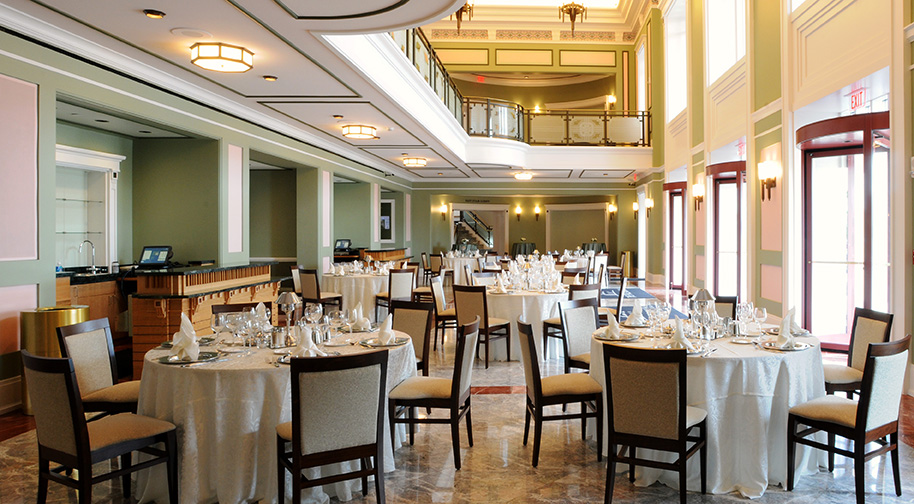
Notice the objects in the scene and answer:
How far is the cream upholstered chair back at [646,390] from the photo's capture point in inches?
115

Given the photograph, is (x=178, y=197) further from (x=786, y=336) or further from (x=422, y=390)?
(x=786, y=336)

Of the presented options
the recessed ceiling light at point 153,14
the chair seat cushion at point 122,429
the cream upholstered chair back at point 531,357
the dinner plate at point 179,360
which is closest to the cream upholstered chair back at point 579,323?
the cream upholstered chair back at point 531,357

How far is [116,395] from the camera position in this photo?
11.7ft

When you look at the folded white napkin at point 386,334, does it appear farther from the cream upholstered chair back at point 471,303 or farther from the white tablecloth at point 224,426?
the cream upholstered chair back at point 471,303

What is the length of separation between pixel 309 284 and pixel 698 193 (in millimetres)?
7552

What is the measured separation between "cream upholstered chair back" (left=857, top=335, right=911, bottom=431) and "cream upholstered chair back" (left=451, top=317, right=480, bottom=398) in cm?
212

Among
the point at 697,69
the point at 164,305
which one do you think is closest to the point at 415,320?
the point at 164,305

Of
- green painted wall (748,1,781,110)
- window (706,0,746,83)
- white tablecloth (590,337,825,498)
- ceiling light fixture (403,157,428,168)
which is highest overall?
window (706,0,746,83)

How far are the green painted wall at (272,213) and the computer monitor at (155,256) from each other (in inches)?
217

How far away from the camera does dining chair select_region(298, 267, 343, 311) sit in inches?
336

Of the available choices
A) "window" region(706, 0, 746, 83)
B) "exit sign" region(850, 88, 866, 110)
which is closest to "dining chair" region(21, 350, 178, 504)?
"exit sign" region(850, 88, 866, 110)

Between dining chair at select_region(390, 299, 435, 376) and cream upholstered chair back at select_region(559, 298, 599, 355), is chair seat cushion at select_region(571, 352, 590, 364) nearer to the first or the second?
cream upholstered chair back at select_region(559, 298, 599, 355)

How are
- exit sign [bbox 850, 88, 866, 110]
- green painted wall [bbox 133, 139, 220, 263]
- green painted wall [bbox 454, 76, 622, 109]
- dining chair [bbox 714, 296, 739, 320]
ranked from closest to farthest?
1. dining chair [bbox 714, 296, 739, 320]
2. exit sign [bbox 850, 88, 866, 110]
3. green painted wall [bbox 133, 139, 220, 263]
4. green painted wall [bbox 454, 76, 622, 109]

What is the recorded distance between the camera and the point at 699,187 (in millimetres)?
11289
